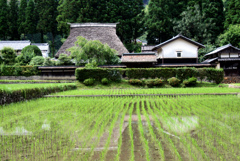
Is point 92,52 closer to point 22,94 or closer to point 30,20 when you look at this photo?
point 22,94

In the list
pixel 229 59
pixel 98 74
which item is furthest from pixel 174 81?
pixel 229 59

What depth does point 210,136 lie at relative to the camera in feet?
12.8

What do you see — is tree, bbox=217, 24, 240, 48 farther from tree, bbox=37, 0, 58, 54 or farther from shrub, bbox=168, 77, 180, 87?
tree, bbox=37, 0, 58, 54

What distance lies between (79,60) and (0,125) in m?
19.1

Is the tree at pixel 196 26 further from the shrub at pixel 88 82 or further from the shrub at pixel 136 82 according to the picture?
the shrub at pixel 88 82

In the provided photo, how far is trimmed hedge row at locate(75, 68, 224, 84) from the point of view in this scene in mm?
19089

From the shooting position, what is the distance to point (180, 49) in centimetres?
2812

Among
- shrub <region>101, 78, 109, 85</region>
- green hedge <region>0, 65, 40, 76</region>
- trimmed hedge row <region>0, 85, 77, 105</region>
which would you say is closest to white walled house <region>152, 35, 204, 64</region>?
shrub <region>101, 78, 109, 85</region>

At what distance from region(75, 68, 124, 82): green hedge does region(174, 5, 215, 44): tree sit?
21.5 meters

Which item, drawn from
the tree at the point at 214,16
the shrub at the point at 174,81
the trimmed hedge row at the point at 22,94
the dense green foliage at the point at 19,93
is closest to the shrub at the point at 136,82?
the shrub at the point at 174,81

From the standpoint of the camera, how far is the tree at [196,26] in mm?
34906

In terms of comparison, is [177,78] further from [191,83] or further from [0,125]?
[0,125]

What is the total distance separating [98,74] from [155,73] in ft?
18.5

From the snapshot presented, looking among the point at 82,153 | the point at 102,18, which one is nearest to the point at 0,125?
the point at 82,153
